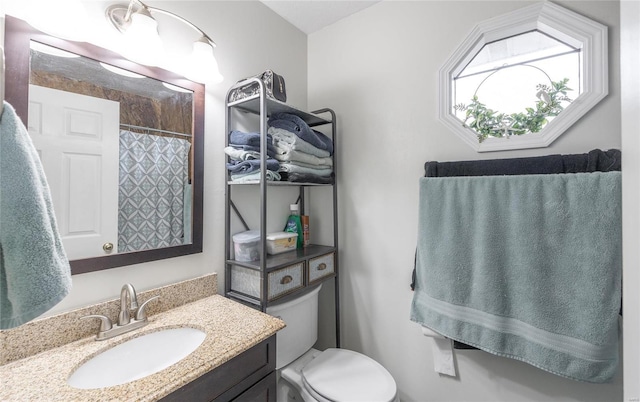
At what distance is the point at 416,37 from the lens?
4.57 feet

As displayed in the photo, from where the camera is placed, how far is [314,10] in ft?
5.13

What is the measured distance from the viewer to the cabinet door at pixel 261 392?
0.83 meters

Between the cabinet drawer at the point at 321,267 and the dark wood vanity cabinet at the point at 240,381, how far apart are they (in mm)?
469

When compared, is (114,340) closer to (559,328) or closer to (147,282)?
(147,282)

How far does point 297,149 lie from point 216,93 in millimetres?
456

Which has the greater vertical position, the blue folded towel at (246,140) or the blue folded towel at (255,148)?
the blue folded towel at (246,140)

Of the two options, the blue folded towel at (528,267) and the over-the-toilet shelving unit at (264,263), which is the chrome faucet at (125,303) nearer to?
the over-the-toilet shelving unit at (264,263)

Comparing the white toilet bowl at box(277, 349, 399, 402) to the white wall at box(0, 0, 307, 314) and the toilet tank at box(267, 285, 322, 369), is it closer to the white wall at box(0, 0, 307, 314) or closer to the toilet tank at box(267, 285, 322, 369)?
the toilet tank at box(267, 285, 322, 369)

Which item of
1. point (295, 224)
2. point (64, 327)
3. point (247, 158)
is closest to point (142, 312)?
point (64, 327)

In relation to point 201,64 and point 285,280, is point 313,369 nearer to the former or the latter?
point 285,280

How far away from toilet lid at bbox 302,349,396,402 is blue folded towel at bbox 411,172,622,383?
1.03 ft

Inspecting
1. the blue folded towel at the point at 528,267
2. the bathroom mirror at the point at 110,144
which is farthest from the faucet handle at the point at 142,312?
the blue folded towel at the point at 528,267

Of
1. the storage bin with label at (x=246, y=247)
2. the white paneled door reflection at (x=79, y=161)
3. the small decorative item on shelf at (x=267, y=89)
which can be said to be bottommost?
the storage bin with label at (x=246, y=247)

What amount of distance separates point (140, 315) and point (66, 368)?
0.80ft
